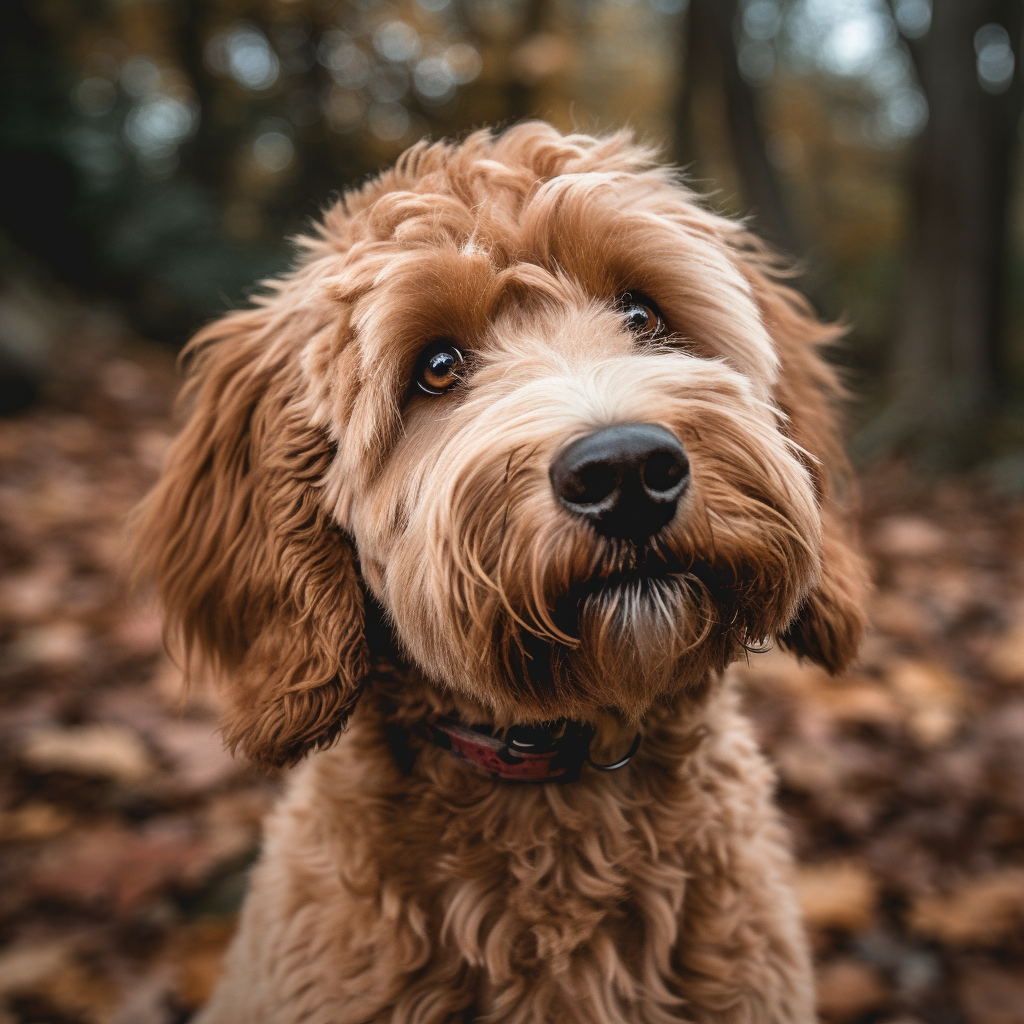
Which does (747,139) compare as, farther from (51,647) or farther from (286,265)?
(51,647)

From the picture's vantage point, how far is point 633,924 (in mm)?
1805

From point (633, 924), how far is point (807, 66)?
16.8m

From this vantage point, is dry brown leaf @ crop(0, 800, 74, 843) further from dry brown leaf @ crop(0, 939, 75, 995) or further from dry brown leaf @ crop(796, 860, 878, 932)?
dry brown leaf @ crop(796, 860, 878, 932)

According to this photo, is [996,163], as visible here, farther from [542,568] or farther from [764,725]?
[542,568]

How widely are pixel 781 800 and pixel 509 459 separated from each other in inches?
93.8

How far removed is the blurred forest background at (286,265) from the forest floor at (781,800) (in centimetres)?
1

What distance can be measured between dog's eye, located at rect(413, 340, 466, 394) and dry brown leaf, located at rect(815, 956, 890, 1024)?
2092 millimetres

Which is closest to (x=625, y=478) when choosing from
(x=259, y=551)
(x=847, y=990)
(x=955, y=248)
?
(x=259, y=551)

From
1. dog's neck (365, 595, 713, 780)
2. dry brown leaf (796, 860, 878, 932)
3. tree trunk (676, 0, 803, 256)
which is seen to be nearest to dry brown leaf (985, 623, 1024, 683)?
dry brown leaf (796, 860, 878, 932)

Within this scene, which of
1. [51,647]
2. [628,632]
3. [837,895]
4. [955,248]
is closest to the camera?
[628,632]

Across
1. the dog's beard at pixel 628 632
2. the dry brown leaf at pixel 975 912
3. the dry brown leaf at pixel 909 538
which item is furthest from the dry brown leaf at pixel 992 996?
the dry brown leaf at pixel 909 538

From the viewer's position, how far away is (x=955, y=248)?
6.23m

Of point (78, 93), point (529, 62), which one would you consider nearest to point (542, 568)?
point (529, 62)

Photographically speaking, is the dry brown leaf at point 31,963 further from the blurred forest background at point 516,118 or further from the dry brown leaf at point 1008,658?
the blurred forest background at point 516,118
